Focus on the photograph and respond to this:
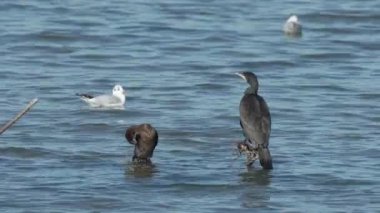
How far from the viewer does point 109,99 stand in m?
18.0

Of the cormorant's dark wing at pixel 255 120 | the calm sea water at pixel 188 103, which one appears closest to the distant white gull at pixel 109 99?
the calm sea water at pixel 188 103

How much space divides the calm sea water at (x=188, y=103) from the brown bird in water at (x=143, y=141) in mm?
143

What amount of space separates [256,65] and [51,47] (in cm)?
319

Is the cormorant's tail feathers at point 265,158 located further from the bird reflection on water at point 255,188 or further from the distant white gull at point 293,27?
the distant white gull at point 293,27

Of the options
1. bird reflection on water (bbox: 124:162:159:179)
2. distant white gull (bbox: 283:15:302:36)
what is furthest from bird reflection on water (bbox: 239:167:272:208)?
distant white gull (bbox: 283:15:302:36)

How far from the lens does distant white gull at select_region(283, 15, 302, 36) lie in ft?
80.0

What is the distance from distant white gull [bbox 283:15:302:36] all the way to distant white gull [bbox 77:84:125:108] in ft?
21.7

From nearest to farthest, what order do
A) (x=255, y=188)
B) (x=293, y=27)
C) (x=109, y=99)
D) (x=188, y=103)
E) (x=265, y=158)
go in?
(x=255, y=188) → (x=265, y=158) → (x=109, y=99) → (x=188, y=103) → (x=293, y=27)

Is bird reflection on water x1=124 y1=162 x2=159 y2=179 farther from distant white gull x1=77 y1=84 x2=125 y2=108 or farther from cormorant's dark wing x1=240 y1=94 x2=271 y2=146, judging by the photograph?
distant white gull x1=77 y1=84 x2=125 y2=108

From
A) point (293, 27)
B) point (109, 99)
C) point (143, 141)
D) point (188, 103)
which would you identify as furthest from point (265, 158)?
point (293, 27)

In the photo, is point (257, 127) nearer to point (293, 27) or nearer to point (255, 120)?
point (255, 120)

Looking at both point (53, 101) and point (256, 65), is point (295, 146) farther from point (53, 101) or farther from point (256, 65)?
point (256, 65)

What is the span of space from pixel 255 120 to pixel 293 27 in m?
10.2

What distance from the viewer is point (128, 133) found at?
14461 mm
